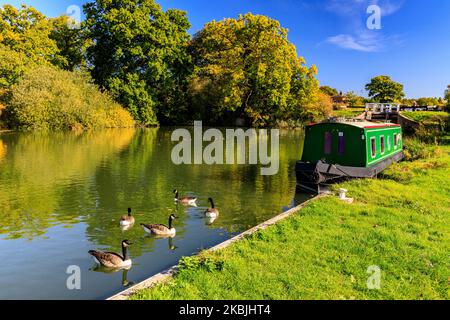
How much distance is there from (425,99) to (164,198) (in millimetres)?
93606

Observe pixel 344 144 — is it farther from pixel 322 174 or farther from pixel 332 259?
pixel 332 259

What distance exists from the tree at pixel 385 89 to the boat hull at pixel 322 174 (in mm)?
102535

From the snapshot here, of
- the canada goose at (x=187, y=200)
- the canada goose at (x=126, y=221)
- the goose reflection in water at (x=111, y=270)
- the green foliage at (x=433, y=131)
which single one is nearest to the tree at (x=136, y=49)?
the green foliage at (x=433, y=131)

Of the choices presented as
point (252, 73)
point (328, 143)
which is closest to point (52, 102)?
point (252, 73)

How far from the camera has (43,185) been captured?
60.8 feet

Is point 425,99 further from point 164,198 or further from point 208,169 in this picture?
point 164,198

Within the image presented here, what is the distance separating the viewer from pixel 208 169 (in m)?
25.1

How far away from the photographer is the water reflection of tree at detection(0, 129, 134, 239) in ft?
43.9

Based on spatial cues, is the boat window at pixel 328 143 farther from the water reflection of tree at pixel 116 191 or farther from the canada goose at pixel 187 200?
the canada goose at pixel 187 200

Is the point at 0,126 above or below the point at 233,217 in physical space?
above

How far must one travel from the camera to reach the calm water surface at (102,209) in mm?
9289

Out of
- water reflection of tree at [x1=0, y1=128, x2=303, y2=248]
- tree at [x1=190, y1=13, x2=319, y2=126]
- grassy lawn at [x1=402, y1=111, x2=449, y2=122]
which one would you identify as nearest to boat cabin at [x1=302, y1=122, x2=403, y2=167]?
water reflection of tree at [x1=0, y1=128, x2=303, y2=248]
